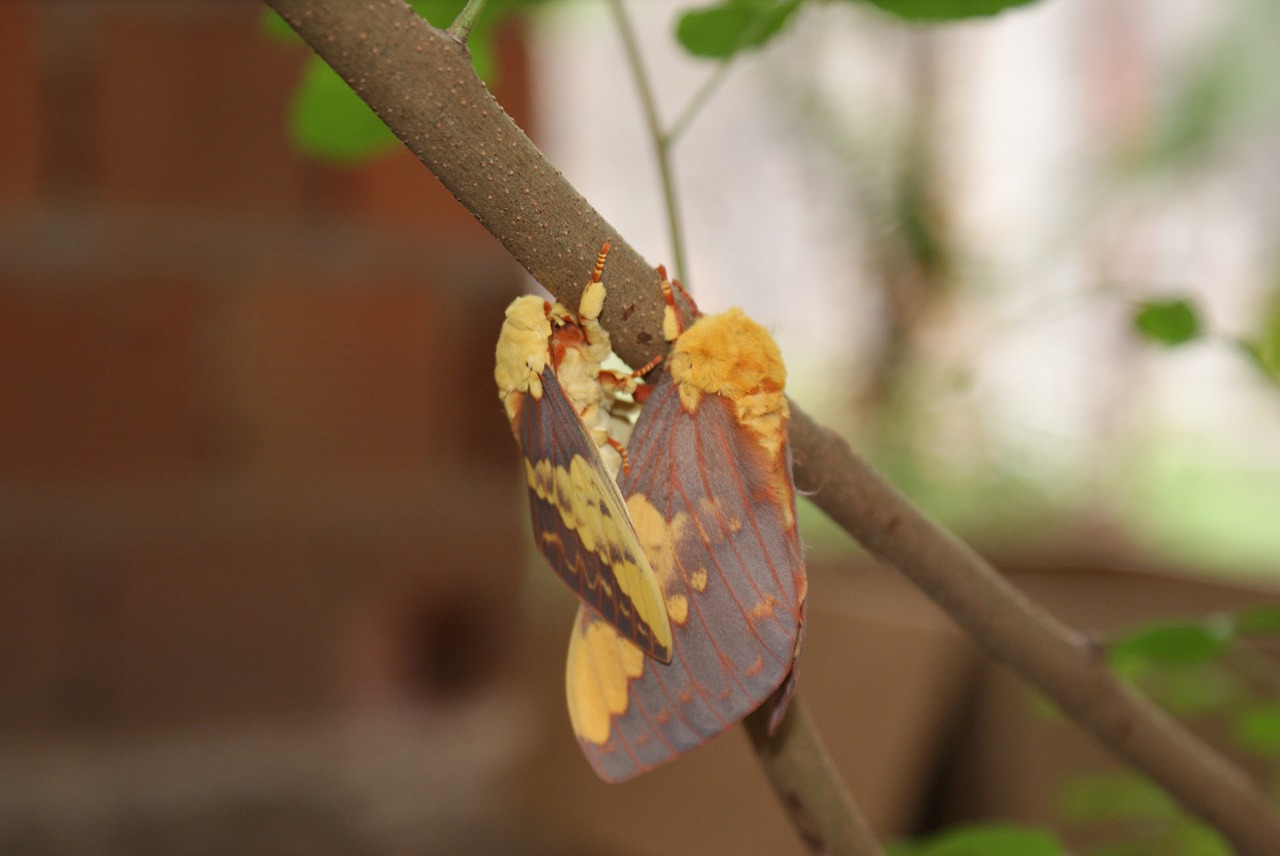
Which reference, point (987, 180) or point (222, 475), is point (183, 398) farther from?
point (987, 180)

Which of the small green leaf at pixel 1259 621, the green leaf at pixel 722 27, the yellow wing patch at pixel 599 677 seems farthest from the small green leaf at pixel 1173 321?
the yellow wing patch at pixel 599 677

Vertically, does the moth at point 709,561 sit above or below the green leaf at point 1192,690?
above

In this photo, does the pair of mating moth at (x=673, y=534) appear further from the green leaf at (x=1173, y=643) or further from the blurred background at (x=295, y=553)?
the blurred background at (x=295, y=553)

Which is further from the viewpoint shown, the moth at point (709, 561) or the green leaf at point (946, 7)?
the green leaf at point (946, 7)

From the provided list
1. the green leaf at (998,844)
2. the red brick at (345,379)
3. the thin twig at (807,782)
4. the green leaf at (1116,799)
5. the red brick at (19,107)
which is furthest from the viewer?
the red brick at (345,379)

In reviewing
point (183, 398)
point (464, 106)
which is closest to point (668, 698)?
point (464, 106)

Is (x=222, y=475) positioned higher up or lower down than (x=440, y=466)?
lower down

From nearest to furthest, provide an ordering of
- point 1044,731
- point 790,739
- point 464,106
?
point 464,106 < point 790,739 < point 1044,731

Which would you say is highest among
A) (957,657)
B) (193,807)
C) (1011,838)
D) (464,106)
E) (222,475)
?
(464,106)
